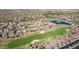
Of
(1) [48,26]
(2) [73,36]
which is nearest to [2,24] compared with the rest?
(1) [48,26]
